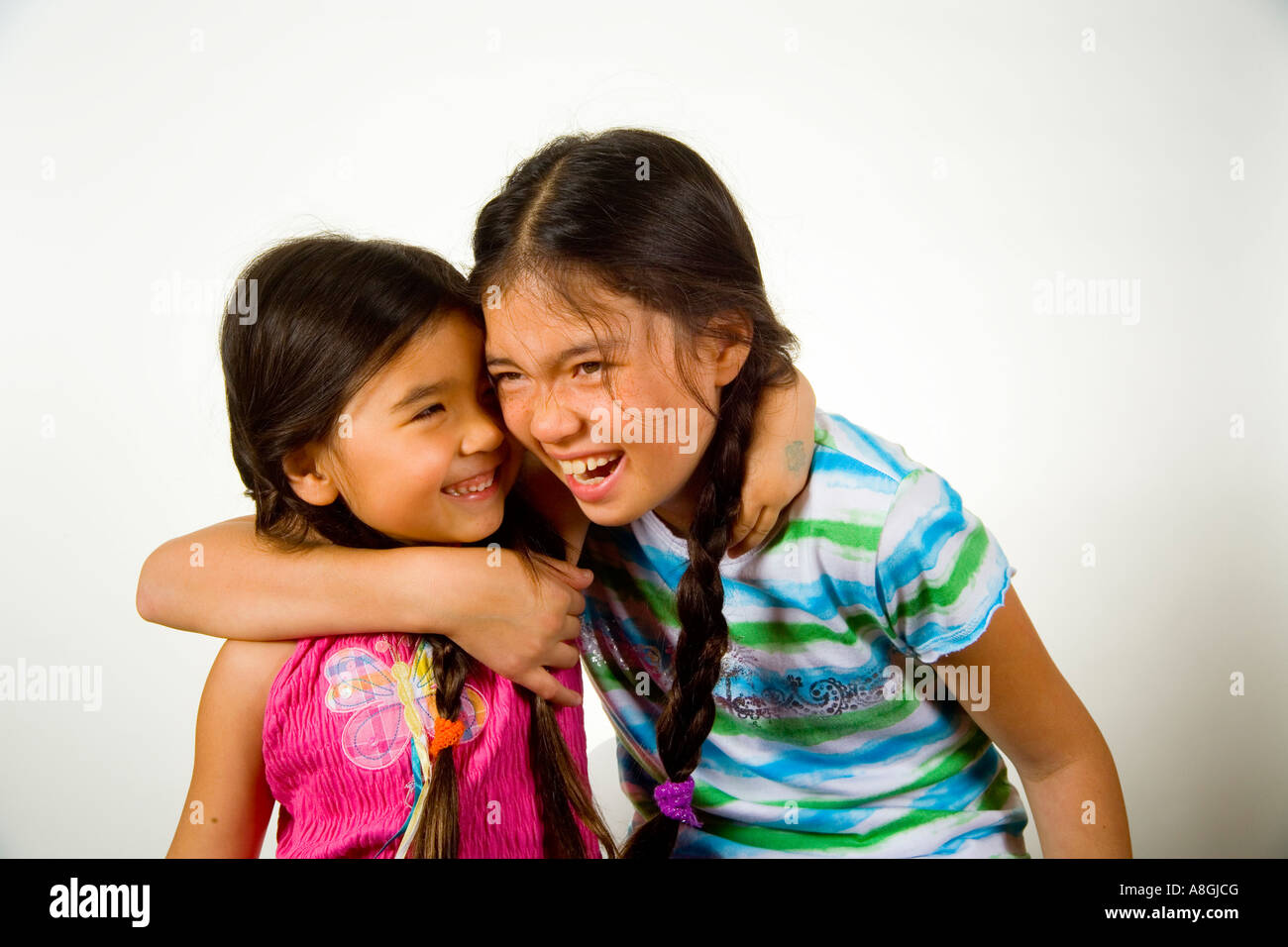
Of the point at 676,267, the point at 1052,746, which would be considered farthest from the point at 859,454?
the point at 1052,746

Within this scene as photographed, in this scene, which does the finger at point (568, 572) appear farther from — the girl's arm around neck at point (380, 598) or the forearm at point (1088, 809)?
the forearm at point (1088, 809)

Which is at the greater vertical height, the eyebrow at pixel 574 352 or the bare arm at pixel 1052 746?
the eyebrow at pixel 574 352

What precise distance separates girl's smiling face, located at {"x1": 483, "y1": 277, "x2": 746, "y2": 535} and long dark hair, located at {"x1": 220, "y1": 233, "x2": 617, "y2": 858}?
10 cm

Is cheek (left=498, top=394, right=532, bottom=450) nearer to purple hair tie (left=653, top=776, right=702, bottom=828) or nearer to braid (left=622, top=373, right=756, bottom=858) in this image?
braid (left=622, top=373, right=756, bottom=858)

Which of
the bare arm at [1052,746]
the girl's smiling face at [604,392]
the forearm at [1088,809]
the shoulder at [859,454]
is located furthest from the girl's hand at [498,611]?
the forearm at [1088,809]

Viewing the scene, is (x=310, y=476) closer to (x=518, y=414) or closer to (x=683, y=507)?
(x=518, y=414)

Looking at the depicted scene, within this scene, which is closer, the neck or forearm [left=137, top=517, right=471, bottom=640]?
forearm [left=137, top=517, right=471, bottom=640]

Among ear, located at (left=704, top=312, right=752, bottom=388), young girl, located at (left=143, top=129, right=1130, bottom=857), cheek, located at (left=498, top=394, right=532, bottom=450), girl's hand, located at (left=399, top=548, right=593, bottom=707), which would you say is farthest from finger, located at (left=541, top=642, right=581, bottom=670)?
ear, located at (left=704, top=312, right=752, bottom=388)

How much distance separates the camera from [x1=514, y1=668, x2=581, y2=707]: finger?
117 centimetres

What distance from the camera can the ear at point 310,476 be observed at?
1167 mm

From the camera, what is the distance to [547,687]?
119 centimetres

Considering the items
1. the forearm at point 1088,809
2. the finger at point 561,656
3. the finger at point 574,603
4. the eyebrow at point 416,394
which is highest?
the eyebrow at point 416,394

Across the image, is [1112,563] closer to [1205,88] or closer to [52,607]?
[1205,88]

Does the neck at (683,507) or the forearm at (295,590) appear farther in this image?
the neck at (683,507)
